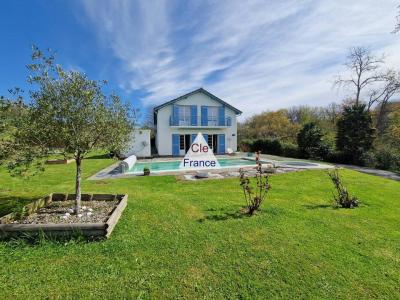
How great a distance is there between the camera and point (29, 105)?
4031 millimetres

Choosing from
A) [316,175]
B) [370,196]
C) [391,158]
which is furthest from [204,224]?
[391,158]

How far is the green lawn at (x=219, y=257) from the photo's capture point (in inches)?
109

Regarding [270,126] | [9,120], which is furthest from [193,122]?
[270,126]

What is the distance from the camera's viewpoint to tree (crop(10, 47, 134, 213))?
3979mm

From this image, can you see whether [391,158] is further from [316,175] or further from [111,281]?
[111,281]

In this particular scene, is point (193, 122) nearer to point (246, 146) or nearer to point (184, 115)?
point (184, 115)

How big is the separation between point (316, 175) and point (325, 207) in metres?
5.24

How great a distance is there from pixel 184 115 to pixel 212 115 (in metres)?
3.21

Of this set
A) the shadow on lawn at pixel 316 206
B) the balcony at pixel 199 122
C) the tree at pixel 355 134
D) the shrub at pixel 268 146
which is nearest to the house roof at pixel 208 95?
the balcony at pixel 199 122

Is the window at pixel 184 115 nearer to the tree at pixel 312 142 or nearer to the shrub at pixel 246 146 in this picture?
the shrub at pixel 246 146

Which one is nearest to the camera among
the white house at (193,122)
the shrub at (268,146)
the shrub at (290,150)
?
the shrub at (290,150)

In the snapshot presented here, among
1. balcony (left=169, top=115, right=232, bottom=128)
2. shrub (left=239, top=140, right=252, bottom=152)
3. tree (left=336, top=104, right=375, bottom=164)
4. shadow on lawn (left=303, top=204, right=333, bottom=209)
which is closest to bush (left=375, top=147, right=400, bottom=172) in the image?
tree (left=336, top=104, right=375, bottom=164)

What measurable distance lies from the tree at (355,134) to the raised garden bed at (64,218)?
19192mm

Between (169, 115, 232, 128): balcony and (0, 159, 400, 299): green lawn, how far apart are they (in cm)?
1753
